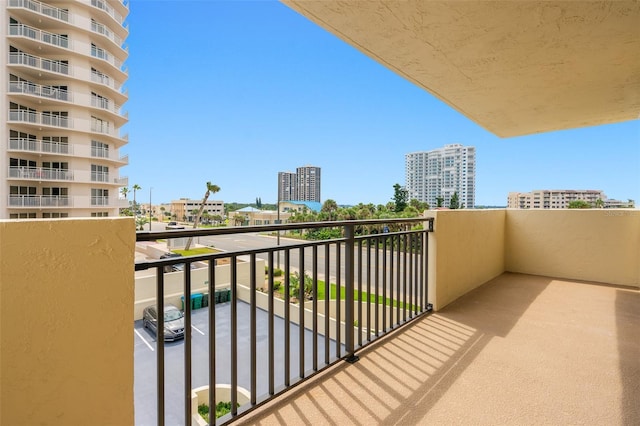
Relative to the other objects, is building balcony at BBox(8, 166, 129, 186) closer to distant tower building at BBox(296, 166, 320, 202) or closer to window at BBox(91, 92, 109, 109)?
window at BBox(91, 92, 109, 109)

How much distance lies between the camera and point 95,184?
28.6m

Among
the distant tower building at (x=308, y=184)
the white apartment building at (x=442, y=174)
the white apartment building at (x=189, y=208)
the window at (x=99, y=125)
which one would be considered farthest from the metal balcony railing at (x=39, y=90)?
the white apartment building at (x=442, y=174)

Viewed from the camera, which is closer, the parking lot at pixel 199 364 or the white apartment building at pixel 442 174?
the parking lot at pixel 199 364

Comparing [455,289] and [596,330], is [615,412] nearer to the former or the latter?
[596,330]

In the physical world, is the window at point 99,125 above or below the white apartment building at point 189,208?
above

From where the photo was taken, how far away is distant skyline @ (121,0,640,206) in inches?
1123

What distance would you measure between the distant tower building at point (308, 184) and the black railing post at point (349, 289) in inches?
1429

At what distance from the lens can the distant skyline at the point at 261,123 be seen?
28516mm

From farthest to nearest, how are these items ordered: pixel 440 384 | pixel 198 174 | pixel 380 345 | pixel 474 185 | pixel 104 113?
pixel 198 174, pixel 104 113, pixel 474 185, pixel 380 345, pixel 440 384

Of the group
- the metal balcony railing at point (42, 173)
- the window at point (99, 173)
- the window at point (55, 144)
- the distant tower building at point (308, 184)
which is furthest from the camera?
the distant tower building at point (308, 184)

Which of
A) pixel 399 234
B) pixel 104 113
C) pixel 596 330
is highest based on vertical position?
pixel 104 113

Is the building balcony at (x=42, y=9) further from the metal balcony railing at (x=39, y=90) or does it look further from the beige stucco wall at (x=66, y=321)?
the beige stucco wall at (x=66, y=321)

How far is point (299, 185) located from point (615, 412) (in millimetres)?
37655

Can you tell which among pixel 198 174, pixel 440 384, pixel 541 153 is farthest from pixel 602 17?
pixel 198 174
